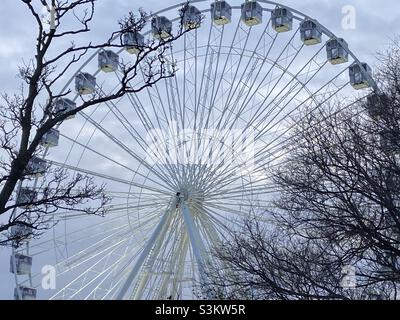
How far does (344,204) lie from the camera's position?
12.2 meters

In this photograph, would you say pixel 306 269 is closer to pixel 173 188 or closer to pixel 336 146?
pixel 336 146

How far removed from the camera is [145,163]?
2450cm

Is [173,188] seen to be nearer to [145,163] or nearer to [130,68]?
[145,163]

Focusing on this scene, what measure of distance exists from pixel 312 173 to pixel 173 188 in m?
10.9

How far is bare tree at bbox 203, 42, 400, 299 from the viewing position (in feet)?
38.3

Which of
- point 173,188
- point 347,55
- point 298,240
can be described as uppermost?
point 347,55

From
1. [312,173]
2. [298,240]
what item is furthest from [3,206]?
[298,240]

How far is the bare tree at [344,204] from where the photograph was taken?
11664mm

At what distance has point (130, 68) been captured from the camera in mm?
8336

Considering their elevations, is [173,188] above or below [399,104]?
above
